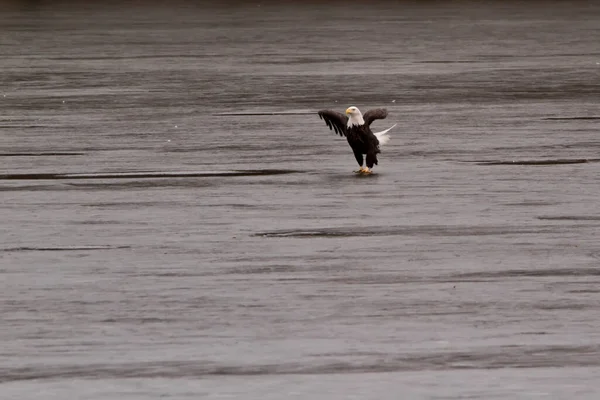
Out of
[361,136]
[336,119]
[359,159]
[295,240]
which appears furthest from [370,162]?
[295,240]

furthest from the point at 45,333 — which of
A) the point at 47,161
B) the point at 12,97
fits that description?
the point at 12,97

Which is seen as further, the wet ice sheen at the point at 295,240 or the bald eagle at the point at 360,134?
the bald eagle at the point at 360,134

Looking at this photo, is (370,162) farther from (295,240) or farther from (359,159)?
(295,240)

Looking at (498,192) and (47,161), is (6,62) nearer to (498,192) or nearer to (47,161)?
(47,161)

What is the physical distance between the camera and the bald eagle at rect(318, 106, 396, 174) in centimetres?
1570

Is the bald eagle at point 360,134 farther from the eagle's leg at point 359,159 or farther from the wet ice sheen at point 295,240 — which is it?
the wet ice sheen at point 295,240

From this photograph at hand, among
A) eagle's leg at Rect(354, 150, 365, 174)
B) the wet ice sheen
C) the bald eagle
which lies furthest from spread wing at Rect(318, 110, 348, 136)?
the wet ice sheen

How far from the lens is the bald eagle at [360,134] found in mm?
15703

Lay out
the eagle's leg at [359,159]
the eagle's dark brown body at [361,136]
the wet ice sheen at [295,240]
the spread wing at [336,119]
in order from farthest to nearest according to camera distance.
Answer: the spread wing at [336,119]
the eagle's leg at [359,159]
the eagle's dark brown body at [361,136]
the wet ice sheen at [295,240]

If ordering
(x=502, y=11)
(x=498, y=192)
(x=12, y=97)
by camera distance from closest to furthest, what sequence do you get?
(x=498, y=192)
(x=12, y=97)
(x=502, y=11)

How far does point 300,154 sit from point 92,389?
993 cm

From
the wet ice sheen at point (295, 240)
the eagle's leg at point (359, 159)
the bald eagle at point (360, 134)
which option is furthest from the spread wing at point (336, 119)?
the wet ice sheen at point (295, 240)

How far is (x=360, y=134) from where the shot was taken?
618 inches

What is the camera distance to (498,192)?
14.6m
